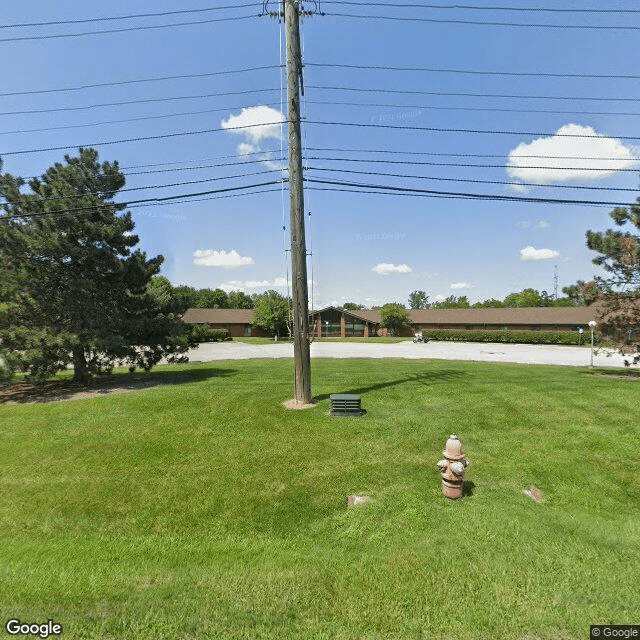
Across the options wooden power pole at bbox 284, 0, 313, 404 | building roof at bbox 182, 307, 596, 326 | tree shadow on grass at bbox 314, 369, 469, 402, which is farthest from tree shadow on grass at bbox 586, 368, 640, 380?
building roof at bbox 182, 307, 596, 326

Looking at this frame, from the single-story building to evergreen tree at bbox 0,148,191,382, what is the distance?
4356 centimetres

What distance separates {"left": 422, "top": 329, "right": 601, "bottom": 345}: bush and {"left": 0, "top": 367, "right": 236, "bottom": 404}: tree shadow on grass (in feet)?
157

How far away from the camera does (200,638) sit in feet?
10.9

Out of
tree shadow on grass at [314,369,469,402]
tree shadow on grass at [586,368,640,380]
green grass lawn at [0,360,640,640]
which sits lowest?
tree shadow on grass at [586,368,640,380]

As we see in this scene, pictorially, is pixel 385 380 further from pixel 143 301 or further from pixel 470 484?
pixel 143 301

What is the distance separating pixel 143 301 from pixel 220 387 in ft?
22.6

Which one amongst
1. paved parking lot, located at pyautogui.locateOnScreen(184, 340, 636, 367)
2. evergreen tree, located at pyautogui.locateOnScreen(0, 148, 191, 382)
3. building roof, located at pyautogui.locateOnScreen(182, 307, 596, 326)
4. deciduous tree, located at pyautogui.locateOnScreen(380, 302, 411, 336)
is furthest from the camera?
deciduous tree, located at pyautogui.locateOnScreen(380, 302, 411, 336)

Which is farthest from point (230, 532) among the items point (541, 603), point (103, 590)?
point (541, 603)

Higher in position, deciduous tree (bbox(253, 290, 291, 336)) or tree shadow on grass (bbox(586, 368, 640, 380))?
deciduous tree (bbox(253, 290, 291, 336))

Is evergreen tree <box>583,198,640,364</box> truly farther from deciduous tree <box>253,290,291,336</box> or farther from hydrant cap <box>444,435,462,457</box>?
deciduous tree <box>253,290,291,336</box>

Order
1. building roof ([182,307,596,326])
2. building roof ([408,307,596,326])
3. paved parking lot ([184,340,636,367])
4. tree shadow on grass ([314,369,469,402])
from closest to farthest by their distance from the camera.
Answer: tree shadow on grass ([314,369,469,402]) → paved parking lot ([184,340,636,367]) → building roof ([408,307,596,326]) → building roof ([182,307,596,326])

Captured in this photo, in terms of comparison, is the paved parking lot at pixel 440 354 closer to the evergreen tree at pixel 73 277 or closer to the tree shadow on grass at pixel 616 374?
the tree shadow on grass at pixel 616 374

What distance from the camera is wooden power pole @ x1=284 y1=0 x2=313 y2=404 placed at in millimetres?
9664

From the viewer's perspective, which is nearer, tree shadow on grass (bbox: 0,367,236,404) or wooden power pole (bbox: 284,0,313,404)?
wooden power pole (bbox: 284,0,313,404)
